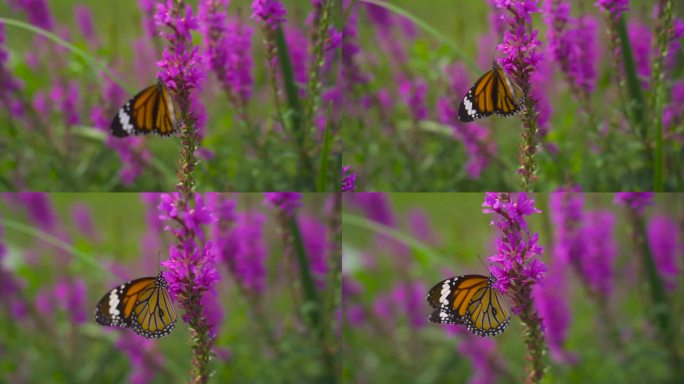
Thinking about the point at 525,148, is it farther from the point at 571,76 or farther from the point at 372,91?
the point at 372,91

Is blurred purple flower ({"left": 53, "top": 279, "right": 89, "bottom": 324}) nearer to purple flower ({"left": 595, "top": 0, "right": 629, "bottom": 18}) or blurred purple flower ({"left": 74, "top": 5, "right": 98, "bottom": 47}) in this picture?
blurred purple flower ({"left": 74, "top": 5, "right": 98, "bottom": 47})

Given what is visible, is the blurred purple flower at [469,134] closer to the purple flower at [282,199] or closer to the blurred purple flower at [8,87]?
the purple flower at [282,199]

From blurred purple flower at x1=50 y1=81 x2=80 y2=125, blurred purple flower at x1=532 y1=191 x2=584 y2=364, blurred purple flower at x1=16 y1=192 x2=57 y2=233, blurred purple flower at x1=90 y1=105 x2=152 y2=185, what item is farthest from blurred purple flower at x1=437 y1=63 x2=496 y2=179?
blurred purple flower at x1=16 y1=192 x2=57 y2=233

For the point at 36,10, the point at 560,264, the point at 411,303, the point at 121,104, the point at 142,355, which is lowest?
the point at 142,355

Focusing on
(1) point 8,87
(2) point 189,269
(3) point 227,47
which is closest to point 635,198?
(3) point 227,47

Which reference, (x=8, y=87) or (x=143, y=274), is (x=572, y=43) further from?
(x=143, y=274)
